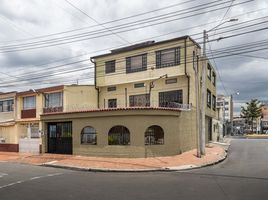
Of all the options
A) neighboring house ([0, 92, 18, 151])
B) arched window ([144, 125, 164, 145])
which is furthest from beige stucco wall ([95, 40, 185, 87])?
neighboring house ([0, 92, 18, 151])

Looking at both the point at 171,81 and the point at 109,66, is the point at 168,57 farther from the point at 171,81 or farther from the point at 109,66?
the point at 109,66

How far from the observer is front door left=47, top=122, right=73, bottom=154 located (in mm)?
27109

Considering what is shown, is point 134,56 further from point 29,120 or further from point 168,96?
point 29,120

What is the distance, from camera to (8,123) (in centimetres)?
3338

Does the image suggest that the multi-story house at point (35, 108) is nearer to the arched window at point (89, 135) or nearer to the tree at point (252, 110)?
the arched window at point (89, 135)

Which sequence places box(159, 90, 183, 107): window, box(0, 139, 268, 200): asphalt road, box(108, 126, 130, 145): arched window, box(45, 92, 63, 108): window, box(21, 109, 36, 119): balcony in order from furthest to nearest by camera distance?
box(21, 109, 36, 119): balcony → box(45, 92, 63, 108): window → box(159, 90, 183, 107): window → box(108, 126, 130, 145): arched window → box(0, 139, 268, 200): asphalt road

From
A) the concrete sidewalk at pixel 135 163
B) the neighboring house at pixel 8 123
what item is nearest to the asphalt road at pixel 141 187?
the concrete sidewalk at pixel 135 163

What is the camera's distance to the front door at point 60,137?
88.9 ft

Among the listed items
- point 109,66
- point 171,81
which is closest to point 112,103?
point 109,66

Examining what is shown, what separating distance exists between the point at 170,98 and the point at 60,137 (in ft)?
31.4

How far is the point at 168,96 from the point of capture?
96.5ft

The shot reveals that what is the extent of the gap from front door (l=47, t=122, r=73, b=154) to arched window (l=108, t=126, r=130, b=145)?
4331mm

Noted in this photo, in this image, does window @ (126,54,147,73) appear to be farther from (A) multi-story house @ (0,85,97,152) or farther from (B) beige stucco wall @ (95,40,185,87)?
(A) multi-story house @ (0,85,97,152)

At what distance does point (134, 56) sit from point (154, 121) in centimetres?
961
